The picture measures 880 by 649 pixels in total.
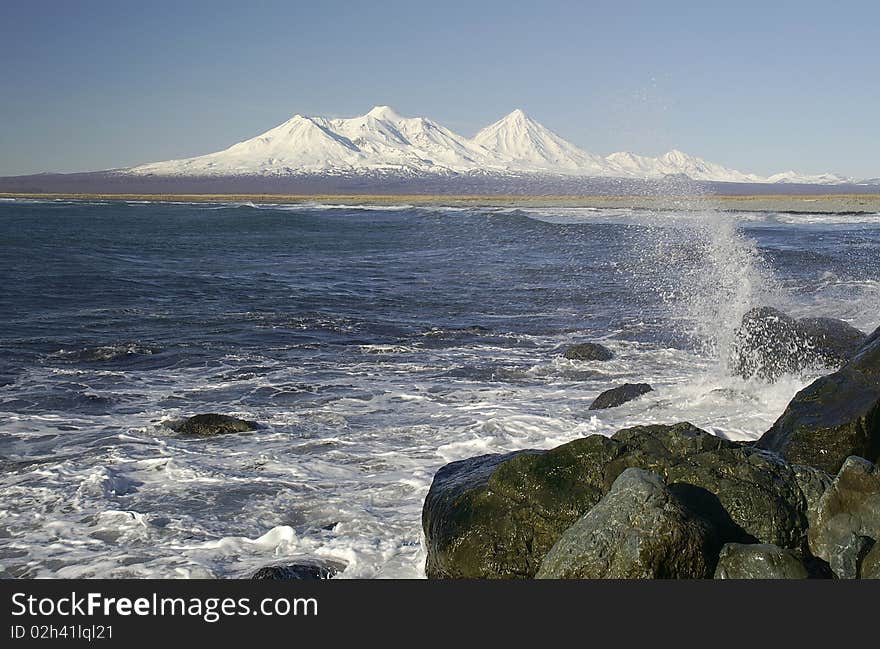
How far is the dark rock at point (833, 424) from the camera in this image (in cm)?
655

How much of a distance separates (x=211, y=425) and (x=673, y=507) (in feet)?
21.7

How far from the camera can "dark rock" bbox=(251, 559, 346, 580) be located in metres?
5.96

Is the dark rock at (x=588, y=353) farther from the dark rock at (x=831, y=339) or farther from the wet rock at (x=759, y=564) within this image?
the wet rock at (x=759, y=564)

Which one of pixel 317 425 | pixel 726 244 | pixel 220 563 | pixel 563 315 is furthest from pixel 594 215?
pixel 220 563

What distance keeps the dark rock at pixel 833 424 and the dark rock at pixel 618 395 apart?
303 cm

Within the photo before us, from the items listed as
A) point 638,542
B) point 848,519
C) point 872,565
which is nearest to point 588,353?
point 848,519

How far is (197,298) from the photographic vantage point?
69.6 ft

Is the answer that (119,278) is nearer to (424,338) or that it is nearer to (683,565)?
(424,338)

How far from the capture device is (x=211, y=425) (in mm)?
9773

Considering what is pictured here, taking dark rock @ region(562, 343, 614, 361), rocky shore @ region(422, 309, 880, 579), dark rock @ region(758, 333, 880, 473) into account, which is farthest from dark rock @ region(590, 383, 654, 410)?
rocky shore @ region(422, 309, 880, 579)

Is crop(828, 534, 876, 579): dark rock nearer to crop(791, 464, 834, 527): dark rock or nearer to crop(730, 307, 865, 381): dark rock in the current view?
crop(791, 464, 834, 527): dark rock

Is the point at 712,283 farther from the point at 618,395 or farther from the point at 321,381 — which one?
the point at 321,381

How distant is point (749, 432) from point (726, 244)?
1464 cm

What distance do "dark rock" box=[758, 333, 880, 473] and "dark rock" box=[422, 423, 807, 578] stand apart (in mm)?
1006
